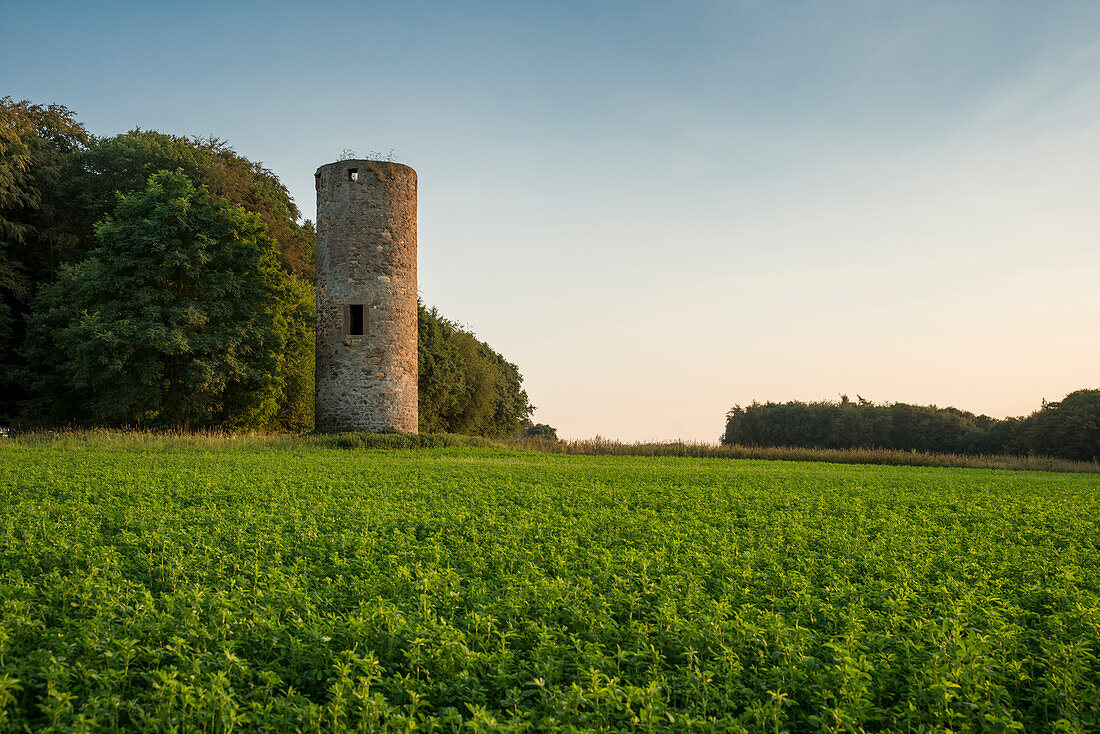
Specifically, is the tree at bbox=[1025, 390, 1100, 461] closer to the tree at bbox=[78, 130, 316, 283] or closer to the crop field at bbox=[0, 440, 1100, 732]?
the crop field at bbox=[0, 440, 1100, 732]

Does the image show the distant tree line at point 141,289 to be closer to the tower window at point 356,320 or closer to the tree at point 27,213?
the tree at point 27,213

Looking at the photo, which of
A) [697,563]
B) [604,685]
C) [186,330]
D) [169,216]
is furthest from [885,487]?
[169,216]

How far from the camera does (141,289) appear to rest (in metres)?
24.6

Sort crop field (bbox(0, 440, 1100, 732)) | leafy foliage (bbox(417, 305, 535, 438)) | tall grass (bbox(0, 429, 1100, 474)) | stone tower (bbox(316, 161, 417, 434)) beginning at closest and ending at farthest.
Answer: crop field (bbox(0, 440, 1100, 732)), tall grass (bbox(0, 429, 1100, 474)), stone tower (bbox(316, 161, 417, 434)), leafy foliage (bbox(417, 305, 535, 438))

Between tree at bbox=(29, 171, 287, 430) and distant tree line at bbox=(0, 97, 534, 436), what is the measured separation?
0.05 meters

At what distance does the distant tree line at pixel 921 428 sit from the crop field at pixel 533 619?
3030cm

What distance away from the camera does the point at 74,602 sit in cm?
→ 513

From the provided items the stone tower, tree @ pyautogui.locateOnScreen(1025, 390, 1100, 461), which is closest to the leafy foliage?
the stone tower

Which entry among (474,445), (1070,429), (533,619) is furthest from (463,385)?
(533,619)

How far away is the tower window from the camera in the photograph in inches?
1037

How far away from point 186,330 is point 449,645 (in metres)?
23.7

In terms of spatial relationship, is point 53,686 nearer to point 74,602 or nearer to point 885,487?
point 74,602

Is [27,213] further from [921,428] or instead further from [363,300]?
[921,428]

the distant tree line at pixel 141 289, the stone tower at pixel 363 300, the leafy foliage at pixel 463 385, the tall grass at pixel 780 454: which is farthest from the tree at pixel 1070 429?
the distant tree line at pixel 141 289
